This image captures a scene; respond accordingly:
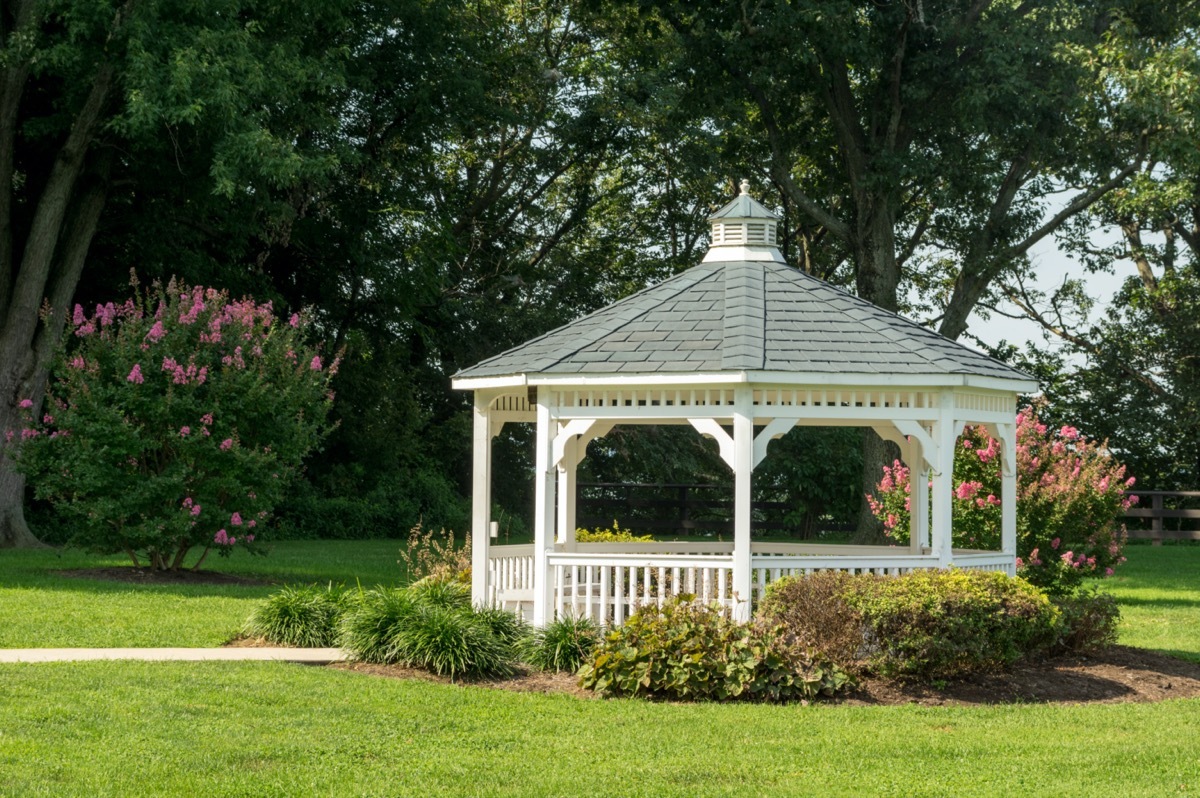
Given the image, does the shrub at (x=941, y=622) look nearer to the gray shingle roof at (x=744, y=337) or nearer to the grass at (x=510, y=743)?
the grass at (x=510, y=743)

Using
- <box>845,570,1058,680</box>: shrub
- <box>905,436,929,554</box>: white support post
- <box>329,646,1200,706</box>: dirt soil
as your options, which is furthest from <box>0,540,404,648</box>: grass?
<box>905,436,929,554</box>: white support post

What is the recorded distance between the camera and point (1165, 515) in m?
33.4

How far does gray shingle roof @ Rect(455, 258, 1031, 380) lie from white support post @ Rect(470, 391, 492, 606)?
1.55 ft

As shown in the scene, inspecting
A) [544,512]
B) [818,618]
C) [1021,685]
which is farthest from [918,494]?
[544,512]

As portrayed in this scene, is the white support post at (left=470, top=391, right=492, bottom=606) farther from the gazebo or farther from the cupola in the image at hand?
the cupola

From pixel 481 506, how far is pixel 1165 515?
78.4 ft

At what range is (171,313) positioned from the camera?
759 inches

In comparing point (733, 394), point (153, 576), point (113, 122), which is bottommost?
point (153, 576)

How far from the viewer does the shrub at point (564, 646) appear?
11898 millimetres

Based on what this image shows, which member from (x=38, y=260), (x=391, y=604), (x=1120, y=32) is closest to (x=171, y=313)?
(x=38, y=260)

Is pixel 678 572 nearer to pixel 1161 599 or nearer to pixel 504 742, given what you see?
pixel 504 742

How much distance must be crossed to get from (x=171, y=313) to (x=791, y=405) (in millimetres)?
9945

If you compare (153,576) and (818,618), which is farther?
(153,576)

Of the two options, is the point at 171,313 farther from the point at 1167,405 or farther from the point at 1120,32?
the point at 1167,405
